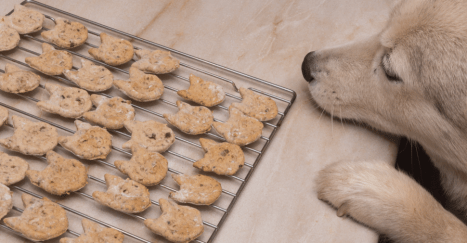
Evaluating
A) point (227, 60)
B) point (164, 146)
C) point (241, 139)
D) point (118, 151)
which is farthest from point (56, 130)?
point (227, 60)

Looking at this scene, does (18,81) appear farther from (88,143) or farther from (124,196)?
(124,196)

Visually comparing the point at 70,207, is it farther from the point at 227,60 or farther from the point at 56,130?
the point at 227,60

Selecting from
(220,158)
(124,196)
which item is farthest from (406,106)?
(124,196)

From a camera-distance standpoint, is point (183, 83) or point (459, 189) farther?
point (183, 83)

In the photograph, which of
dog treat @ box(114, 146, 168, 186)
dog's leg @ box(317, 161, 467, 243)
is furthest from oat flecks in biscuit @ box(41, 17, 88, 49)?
dog's leg @ box(317, 161, 467, 243)

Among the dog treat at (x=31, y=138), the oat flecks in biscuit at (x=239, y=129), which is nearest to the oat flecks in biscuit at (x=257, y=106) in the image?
the oat flecks in biscuit at (x=239, y=129)
